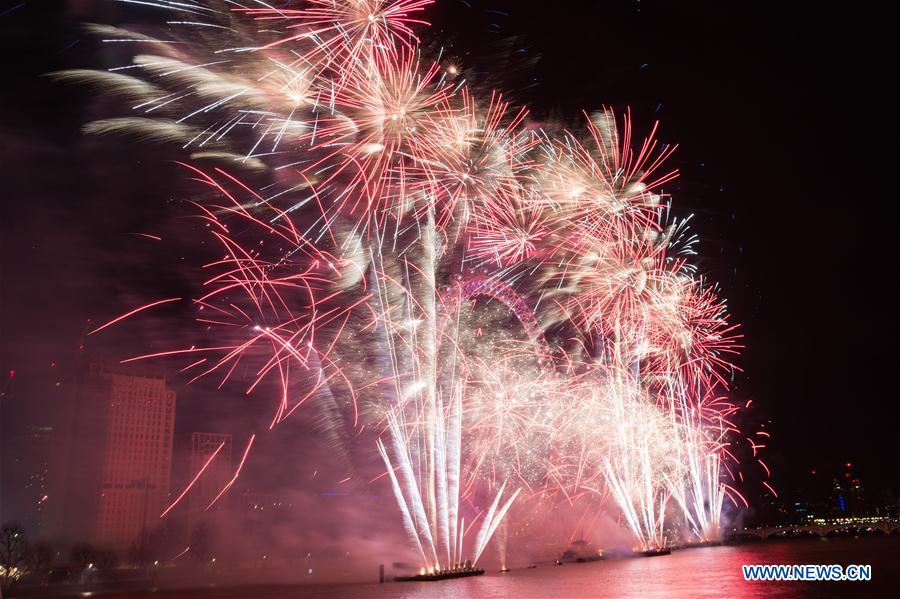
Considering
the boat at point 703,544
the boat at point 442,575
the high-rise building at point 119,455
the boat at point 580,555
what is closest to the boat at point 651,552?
the boat at point 580,555

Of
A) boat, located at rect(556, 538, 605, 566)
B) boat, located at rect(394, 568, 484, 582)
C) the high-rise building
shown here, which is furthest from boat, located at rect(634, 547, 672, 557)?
the high-rise building

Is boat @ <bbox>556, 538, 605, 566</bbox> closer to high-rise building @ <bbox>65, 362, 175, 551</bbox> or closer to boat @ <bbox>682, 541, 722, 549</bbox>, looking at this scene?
boat @ <bbox>682, 541, 722, 549</bbox>

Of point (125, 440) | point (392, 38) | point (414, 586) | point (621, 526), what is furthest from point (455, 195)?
point (125, 440)

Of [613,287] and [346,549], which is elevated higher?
[613,287]

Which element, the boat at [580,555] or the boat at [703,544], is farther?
the boat at [703,544]

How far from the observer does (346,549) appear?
51.9m

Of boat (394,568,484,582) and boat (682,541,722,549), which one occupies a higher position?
boat (394,568,484,582)

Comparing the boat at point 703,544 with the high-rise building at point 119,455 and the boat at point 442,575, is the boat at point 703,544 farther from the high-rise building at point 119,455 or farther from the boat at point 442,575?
the high-rise building at point 119,455

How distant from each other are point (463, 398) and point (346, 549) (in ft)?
103

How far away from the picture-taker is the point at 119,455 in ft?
225

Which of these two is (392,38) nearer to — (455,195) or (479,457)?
(455,195)

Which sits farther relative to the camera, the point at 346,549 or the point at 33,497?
Result: the point at 33,497

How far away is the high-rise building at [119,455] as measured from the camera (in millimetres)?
62000

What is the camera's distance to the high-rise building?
62.0 metres
